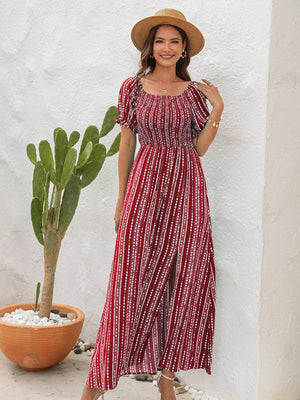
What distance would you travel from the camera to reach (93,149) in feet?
9.68

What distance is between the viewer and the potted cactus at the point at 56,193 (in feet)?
9.62

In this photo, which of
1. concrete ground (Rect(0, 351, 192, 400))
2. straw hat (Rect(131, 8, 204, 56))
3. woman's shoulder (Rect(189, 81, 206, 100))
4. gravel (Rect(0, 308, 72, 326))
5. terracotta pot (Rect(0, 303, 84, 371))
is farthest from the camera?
gravel (Rect(0, 308, 72, 326))

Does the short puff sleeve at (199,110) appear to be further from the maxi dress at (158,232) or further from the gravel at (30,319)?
the gravel at (30,319)

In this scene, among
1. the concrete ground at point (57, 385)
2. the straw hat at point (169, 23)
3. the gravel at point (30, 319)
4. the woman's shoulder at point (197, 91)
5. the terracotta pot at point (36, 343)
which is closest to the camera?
the straw hat at point (169, 23)

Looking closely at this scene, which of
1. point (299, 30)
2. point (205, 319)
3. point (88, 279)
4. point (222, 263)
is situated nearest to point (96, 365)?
point (205, 319)

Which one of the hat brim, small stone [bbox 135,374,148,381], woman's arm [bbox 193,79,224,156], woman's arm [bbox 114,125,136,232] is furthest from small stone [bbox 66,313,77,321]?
the hat brim

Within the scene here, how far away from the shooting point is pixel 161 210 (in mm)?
2463

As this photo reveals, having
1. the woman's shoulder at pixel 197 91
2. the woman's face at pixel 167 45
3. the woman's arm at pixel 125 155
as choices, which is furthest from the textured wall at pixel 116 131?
the woman's arm at pixel 125 155

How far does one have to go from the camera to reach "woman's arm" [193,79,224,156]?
241cm

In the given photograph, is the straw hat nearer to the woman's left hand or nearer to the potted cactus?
the woman's left hand

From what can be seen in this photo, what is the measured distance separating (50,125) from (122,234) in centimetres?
135

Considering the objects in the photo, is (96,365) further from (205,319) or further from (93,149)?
(93,149)

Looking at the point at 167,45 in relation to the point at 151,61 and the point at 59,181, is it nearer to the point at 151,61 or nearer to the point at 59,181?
the point at 151,61

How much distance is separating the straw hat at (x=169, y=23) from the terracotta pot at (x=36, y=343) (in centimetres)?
141
